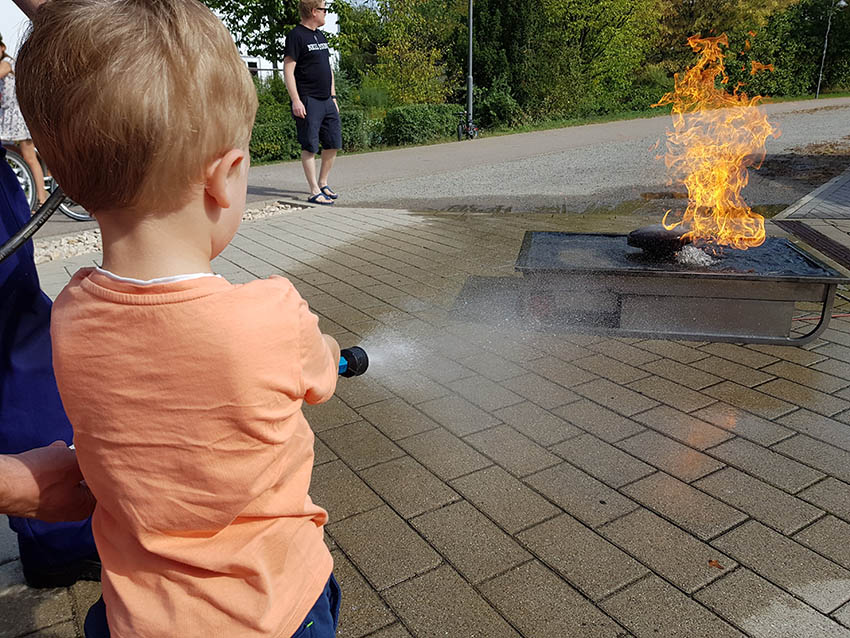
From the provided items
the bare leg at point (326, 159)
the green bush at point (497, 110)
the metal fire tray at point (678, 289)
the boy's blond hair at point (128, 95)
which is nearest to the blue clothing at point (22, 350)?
the boy's blond hair at point (128, 95)

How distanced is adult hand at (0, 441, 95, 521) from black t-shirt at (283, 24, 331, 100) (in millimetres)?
7945

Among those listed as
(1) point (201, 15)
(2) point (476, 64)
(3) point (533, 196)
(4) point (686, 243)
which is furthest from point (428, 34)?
(1) point (201, 15)

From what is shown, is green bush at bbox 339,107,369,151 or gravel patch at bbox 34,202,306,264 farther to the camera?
green bush at bbox 339,107,369,151

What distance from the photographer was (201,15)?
0.96m

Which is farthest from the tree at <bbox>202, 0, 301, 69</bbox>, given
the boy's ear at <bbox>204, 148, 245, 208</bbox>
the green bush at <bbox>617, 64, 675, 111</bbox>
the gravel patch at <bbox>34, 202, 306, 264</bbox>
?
the boy's ear at <bbox>204, 148, 245, 208</bbox>

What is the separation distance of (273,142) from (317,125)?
7.34 m

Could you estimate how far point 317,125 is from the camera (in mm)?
8633

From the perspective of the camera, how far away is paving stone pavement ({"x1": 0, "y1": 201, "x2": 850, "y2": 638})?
84.9 inches

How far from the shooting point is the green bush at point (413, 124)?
17750 millimetres

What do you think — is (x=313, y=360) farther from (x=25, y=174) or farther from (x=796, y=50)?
(x=796, y=50)

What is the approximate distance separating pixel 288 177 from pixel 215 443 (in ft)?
39.2

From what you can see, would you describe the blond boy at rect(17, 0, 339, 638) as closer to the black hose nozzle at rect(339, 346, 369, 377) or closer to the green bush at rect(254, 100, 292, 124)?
the black hose nozzle at rect(339, 346, 369, 377)

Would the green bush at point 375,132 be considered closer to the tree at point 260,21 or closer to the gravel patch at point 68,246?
the tree at point 260,21

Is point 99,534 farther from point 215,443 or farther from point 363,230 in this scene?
point 363,230
